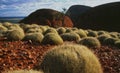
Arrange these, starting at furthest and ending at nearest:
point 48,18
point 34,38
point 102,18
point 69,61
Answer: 1. point 102,18
2. point 48,18
3. point 34,38
4. point 69,61

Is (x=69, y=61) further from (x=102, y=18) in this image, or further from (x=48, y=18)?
(x=102, y=18)

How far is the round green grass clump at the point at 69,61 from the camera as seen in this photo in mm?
10164

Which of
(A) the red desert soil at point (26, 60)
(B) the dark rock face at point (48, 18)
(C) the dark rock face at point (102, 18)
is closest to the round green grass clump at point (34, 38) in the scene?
(A) the red desert soil at point (26, 60)

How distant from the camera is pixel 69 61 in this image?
33.5 feet

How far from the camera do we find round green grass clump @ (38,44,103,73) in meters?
10.2

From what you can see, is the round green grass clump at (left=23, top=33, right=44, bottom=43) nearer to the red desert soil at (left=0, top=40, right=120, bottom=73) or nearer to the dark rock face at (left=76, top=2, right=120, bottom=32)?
the red desert soil at (left=0, top=40, right=120, bottom=73)

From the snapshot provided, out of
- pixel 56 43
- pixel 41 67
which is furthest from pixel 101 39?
pixel 41 67

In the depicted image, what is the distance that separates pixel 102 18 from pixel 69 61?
60.4 m

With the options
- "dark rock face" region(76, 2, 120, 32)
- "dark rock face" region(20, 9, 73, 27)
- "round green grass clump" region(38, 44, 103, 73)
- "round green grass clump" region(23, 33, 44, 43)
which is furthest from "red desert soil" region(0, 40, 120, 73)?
"dark rock face" region(76, 2, 120, 32)

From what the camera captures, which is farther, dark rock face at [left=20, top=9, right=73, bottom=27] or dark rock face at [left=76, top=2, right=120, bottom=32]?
dark rock face at [left=76, top=2, right=120, bottom=32]

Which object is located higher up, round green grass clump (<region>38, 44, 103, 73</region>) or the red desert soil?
round green grass clump (<region>38, 44, 103, 73</region>)

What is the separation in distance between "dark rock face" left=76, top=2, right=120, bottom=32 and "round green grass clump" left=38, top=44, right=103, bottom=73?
5526 centimetres

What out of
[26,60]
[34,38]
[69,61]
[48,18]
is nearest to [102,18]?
[48,18]

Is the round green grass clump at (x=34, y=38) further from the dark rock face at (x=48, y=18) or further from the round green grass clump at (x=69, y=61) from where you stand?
the dark rock face at (x=48, y=18)
